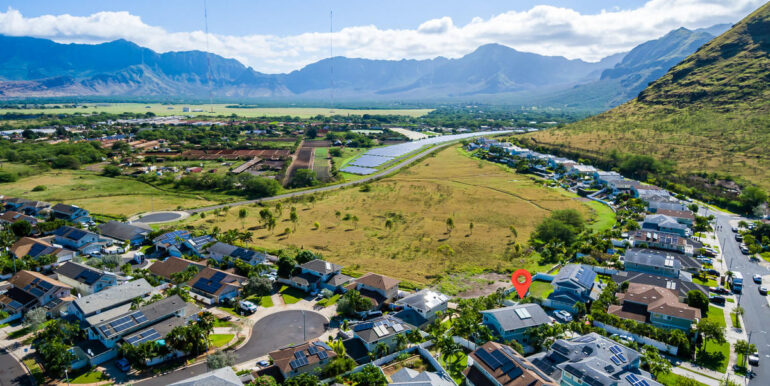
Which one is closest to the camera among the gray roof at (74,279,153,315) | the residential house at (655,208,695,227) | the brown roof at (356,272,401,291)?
the gray roof at (74,279,153,315)

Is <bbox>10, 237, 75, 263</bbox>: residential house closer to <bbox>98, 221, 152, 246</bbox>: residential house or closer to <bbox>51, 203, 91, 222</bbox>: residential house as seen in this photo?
<bbox>98, 221, 152, 246</bbox>: residential house

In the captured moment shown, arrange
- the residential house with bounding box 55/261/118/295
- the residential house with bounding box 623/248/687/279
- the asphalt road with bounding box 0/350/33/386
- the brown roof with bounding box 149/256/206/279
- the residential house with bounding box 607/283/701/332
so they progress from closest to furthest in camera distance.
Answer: the asphalt road with bounding box 0/350/33/386 < the residential house with bounding box 607/283/701/332 < the residential house with bounding box 55/261/118/295 < the residential house with bounding box 623/248/687/279 < the brown roof with bounding box 149/256/206/279

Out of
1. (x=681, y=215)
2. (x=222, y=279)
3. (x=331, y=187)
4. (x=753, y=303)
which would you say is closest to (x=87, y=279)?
(x=222, y=279)

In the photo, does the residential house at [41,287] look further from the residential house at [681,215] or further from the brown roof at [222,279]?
the residential house at [681,215]

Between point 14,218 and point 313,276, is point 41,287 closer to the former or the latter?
point 313,276

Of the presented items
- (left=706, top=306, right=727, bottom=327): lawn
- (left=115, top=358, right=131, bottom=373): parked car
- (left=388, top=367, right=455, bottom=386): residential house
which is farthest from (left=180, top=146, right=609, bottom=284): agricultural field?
(left=115, top=358, right=131, bottom=373): parked car
